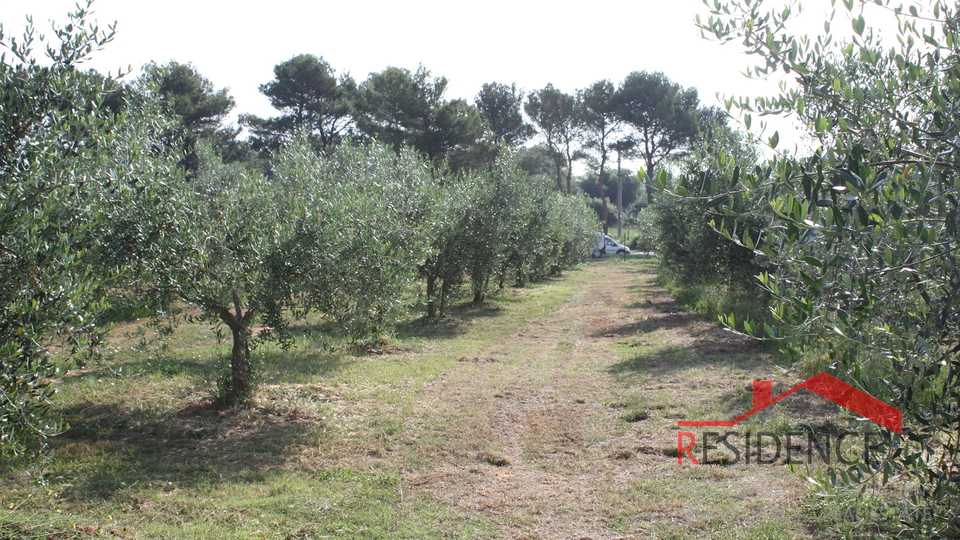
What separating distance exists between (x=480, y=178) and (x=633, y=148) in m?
34.2

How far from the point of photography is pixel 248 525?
4852mm

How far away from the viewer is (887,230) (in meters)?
2.31

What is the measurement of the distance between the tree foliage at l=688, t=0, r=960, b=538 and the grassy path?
79.2 inches

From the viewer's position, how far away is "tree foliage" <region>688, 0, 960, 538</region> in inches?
94.2

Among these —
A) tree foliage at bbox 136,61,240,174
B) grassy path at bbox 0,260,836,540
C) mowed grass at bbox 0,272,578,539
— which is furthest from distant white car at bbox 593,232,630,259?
mowed grass at bbox 0,272,578,539

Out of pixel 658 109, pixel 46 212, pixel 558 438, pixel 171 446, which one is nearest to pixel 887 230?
pixel 46 212

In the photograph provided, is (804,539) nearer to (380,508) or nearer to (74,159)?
(380,508)

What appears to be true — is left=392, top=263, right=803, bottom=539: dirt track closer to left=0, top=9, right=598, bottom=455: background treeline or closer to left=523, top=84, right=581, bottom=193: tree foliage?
left=0, top=9, right=598, bottom=455: background treeline

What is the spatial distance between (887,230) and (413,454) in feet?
17.3

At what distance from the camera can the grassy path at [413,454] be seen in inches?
189

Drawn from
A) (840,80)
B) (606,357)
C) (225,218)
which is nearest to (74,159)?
(225,218)

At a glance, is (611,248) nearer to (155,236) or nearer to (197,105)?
(197,105)

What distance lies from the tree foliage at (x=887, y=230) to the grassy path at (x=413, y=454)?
2013 millimetres

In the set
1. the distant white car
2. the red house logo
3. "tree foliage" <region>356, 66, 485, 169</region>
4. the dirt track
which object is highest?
"tree foliage" <region>356, 66, 485, 169</region>
